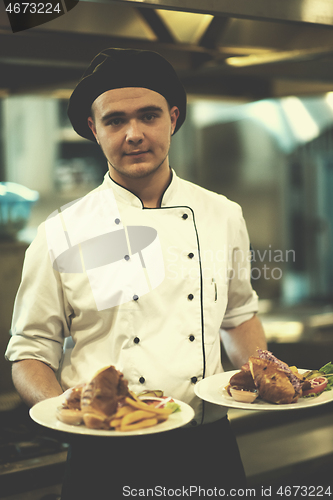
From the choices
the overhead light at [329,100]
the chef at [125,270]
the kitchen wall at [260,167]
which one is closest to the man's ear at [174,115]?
the chef at [125,270]

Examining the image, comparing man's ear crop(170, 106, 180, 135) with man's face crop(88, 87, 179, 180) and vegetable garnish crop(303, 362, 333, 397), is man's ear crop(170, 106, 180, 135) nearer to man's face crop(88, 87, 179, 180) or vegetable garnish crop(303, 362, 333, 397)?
man's face crop(88, 87, 179, 180)

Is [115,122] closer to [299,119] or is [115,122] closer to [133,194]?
[133,194]

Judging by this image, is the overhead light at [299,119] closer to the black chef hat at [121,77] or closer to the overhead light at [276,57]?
the overhead light at [276,57]

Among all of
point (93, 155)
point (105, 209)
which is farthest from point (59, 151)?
point (105, 209)

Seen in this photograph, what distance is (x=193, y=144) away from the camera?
2.74m

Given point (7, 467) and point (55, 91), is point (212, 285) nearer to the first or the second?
point (7, 467)

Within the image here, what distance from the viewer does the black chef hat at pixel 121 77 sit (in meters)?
1.17

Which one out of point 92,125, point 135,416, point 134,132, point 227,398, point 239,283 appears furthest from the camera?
point 239,283

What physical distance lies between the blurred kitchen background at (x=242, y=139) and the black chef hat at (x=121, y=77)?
0.36ft

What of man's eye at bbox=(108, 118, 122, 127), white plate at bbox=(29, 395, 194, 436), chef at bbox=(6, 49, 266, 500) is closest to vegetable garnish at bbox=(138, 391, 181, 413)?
white plate at bbox=(29, 395, 194, 436)

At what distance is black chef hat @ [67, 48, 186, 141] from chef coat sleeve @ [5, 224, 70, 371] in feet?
1.08

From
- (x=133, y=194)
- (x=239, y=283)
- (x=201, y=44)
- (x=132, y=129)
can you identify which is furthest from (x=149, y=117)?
(x=201, y=44)

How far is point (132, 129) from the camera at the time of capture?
1144mm

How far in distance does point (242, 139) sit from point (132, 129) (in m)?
2.52
